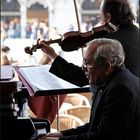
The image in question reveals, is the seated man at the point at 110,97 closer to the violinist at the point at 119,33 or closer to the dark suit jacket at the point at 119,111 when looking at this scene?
the dark suit jacket at the point at 119,111

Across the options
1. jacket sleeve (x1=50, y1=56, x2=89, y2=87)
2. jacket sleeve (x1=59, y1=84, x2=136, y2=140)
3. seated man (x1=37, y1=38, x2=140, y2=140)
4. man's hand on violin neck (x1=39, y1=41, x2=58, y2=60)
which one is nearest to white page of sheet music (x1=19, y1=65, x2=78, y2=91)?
jacket sleeve (x1=50, y1=56, x2=89, y2=87)

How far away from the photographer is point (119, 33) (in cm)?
211

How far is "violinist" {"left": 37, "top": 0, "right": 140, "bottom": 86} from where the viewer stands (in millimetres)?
2119

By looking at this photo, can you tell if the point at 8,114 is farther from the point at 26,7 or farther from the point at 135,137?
the point at 26,7

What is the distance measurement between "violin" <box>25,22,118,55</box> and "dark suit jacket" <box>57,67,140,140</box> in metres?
0.56

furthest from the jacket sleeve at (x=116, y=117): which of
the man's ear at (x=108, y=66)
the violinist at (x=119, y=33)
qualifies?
the violinist at (x=119, y=33)

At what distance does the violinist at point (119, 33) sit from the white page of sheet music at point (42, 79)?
0.15ft

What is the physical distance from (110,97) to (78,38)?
746 millimetres

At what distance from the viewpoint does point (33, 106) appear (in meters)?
2.79

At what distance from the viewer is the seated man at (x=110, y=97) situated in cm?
154

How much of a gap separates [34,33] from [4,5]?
1.79 metres

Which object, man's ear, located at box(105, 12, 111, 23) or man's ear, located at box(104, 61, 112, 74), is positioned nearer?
man's ear, located at box(104, 61, 112, 74)

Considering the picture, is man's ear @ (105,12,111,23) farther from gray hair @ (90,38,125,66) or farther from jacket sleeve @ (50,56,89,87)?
gray hair @ (90,38,125,66)

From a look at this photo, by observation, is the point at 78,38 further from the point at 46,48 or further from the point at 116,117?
the point at 116,117
